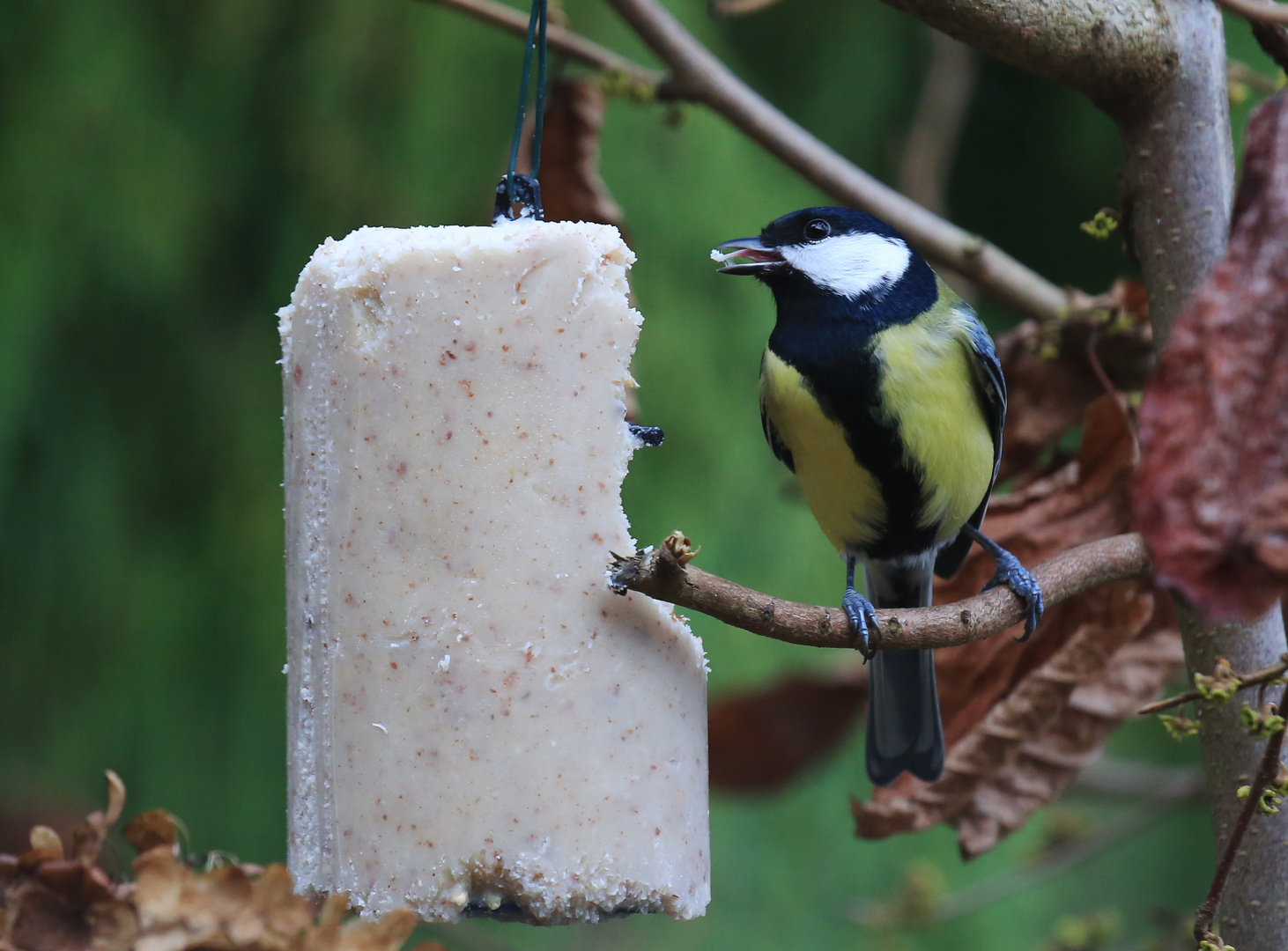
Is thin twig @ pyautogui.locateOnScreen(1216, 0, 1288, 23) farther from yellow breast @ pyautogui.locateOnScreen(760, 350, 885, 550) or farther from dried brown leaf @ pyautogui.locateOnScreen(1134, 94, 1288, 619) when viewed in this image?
yellow breast @ pyautogui.locateOnScreen(760, 350, 885, 550)

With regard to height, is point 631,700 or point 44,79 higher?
point 44,79

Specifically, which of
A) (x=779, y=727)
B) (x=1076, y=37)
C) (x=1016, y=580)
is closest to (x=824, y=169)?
(x=1076, y=37)

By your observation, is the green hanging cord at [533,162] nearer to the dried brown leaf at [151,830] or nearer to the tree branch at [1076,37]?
the tree branch at [1076,37]

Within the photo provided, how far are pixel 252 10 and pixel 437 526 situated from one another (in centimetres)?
113

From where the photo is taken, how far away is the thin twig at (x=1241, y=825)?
2.39 feet

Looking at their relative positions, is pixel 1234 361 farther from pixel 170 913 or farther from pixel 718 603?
pixel 170 913

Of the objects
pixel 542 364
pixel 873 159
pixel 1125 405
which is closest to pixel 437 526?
pixel 542 364

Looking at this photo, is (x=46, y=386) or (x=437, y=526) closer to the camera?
(x=437, y=526)

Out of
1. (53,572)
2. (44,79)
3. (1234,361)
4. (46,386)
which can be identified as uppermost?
(1234,361)

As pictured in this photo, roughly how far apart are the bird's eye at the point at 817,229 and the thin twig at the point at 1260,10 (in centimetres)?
55

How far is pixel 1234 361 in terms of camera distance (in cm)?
50

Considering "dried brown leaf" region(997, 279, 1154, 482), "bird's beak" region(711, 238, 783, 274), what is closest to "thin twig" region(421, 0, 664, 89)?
"bird's beak" region(711, 238, 783, 274)

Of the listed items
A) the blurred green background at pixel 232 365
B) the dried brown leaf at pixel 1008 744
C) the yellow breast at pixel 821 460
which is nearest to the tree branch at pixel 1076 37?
the yellow breast at pixel 821 460

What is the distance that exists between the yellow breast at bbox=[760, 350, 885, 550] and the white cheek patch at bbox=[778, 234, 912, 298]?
9 centimetres
